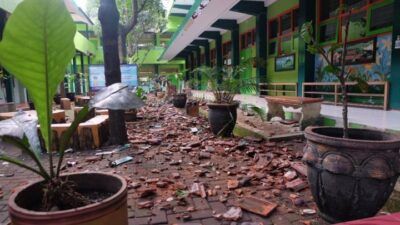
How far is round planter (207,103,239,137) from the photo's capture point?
18.0 feet

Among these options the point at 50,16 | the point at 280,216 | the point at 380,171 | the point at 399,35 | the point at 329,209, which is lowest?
the point at 280,216

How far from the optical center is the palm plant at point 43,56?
4.33 feet

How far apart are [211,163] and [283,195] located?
1.29 metres

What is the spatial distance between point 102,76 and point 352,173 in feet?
30.8

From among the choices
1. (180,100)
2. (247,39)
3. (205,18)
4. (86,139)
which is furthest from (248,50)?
(86,139)

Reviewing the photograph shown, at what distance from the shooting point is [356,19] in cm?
757

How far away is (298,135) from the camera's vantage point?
5211mm

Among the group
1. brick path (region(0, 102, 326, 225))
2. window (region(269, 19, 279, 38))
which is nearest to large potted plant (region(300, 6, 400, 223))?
brick path (region(0, 102, 326, 225))

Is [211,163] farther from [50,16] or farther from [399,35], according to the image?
[399,35]

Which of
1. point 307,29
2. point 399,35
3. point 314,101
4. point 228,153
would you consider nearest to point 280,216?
point 307,29

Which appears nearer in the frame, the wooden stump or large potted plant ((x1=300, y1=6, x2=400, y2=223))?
large potted plant ((x1=300, y1=6, x2=400, y2=223))

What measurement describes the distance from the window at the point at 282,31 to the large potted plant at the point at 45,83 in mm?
9714

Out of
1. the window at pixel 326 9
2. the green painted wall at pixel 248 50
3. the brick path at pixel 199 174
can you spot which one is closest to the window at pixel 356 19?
the window at pixel 326 9

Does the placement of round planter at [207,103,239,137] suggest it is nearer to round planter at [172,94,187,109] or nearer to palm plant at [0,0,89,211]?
palm plant at [0,0,89,211]
